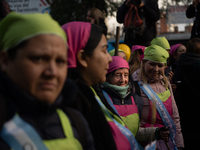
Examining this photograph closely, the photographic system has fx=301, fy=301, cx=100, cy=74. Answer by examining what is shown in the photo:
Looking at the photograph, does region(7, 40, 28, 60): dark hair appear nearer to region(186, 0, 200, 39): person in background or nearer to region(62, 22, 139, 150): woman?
region(62, 22, 139, 150): woman

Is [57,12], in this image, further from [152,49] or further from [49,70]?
[49,70]

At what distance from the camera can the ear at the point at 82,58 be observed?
6.88 ft

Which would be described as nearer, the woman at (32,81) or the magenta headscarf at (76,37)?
the woman at (32,81)

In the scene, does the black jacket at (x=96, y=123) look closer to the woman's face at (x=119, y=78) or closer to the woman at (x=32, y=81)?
the woman at (x=32, y=81)

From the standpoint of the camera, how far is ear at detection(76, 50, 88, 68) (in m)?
2.10

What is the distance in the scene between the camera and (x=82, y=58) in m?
2.12

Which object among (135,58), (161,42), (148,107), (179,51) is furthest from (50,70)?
(179,51)

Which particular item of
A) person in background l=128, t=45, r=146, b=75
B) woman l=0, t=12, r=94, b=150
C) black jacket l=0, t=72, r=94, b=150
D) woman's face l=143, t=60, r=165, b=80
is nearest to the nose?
woman l=0, t=12, r=94, b=150

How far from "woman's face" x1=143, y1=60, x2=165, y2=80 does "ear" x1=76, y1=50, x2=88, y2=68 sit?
2039 millimetres

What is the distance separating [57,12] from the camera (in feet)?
52.6

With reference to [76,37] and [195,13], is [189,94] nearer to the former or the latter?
[195,13]

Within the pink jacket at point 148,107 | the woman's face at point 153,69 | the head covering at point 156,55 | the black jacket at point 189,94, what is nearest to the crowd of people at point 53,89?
the pink jacket at point 148,107

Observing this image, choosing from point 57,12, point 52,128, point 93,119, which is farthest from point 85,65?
point 57,12

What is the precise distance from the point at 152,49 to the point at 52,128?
9.82 feet
